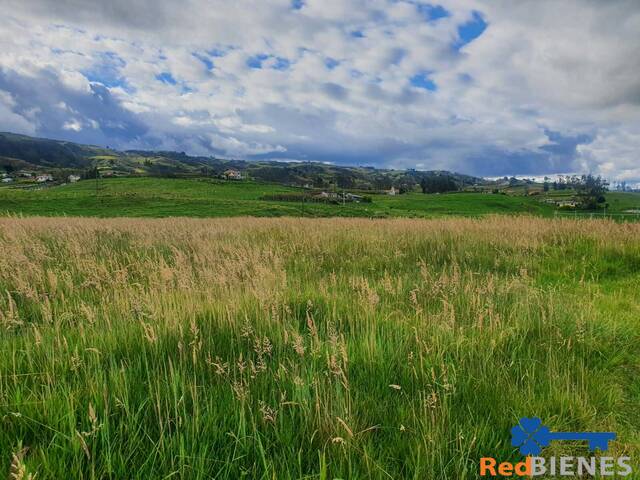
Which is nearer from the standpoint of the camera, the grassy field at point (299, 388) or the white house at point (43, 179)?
the grassy field at point (299, 388)

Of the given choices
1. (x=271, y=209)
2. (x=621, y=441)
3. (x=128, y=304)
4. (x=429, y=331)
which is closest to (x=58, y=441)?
(x=128, y=304)

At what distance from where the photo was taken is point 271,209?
175 ft

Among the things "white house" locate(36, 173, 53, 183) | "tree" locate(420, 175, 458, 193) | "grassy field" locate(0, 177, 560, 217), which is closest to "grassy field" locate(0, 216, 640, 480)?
"grassy field" locate(0, 177, 560, 217)

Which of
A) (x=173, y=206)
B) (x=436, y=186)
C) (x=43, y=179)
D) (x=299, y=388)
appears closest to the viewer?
(x=299, y=388)

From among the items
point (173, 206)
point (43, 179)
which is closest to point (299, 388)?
point (173, 206)

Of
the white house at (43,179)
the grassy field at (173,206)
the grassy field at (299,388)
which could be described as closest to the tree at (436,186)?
the grassy field at (173,206)

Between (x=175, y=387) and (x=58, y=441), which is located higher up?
(x=175, y=387)

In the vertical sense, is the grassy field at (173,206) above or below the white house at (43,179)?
below

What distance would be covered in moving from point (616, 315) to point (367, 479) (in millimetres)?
5084

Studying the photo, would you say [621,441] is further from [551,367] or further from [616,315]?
[616,315]

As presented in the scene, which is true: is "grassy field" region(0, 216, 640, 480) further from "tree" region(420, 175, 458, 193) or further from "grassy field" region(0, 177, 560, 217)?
"tree" region(420, 175, 458, 193)

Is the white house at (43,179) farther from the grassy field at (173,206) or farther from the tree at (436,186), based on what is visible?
the tree at (436,186)

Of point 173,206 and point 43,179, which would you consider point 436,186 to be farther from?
point 43,179

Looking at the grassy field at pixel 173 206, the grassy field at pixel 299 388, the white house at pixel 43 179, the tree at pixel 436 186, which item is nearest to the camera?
the grassy field at pixel 299 388
